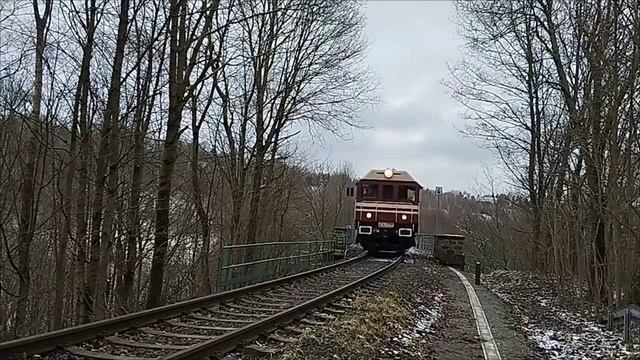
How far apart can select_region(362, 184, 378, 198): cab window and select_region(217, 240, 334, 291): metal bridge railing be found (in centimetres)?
368

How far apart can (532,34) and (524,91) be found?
3.84m

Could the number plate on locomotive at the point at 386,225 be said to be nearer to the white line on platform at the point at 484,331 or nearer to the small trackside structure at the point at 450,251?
the small trackside structure at the point at 450,251

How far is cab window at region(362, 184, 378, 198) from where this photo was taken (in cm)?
2719

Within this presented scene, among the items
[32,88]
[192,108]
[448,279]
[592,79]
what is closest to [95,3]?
[32,88]

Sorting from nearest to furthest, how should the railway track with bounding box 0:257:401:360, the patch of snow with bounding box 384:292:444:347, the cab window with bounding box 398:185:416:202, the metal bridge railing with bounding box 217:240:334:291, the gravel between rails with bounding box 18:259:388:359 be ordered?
the railway track with bounding box 0:257:401:360 → the gravel between rails with bounding box 18:259:388:359 → the patch of snow with bounding box 384:292:444:347 → the metal bridge railing with bounding box 217:240:334:291 → the cab window with bounding box 398:185:416:202

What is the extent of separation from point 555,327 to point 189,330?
21.9 ft

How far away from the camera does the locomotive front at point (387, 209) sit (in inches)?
1055

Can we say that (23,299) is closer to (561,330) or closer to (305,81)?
(561,330)

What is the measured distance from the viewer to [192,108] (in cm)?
2012

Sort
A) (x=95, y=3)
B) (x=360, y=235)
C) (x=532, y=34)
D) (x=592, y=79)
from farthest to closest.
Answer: (x=360, y=235) → (x=532, y=34) → (x=95, y=3) → (x=592, y=79)

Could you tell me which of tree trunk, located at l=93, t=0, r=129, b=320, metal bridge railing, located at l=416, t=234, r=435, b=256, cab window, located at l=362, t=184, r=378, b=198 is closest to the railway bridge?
tree trunk, located at l=93, t=0, r=129, b=320

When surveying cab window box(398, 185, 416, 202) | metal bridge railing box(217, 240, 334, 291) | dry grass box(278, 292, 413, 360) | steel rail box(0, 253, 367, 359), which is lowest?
dry grass box(278, 292, 413, 360)

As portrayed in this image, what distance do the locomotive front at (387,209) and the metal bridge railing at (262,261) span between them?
10.2ft

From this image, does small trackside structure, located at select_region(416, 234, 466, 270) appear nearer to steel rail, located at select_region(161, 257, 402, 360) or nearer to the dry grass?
the dry grass
